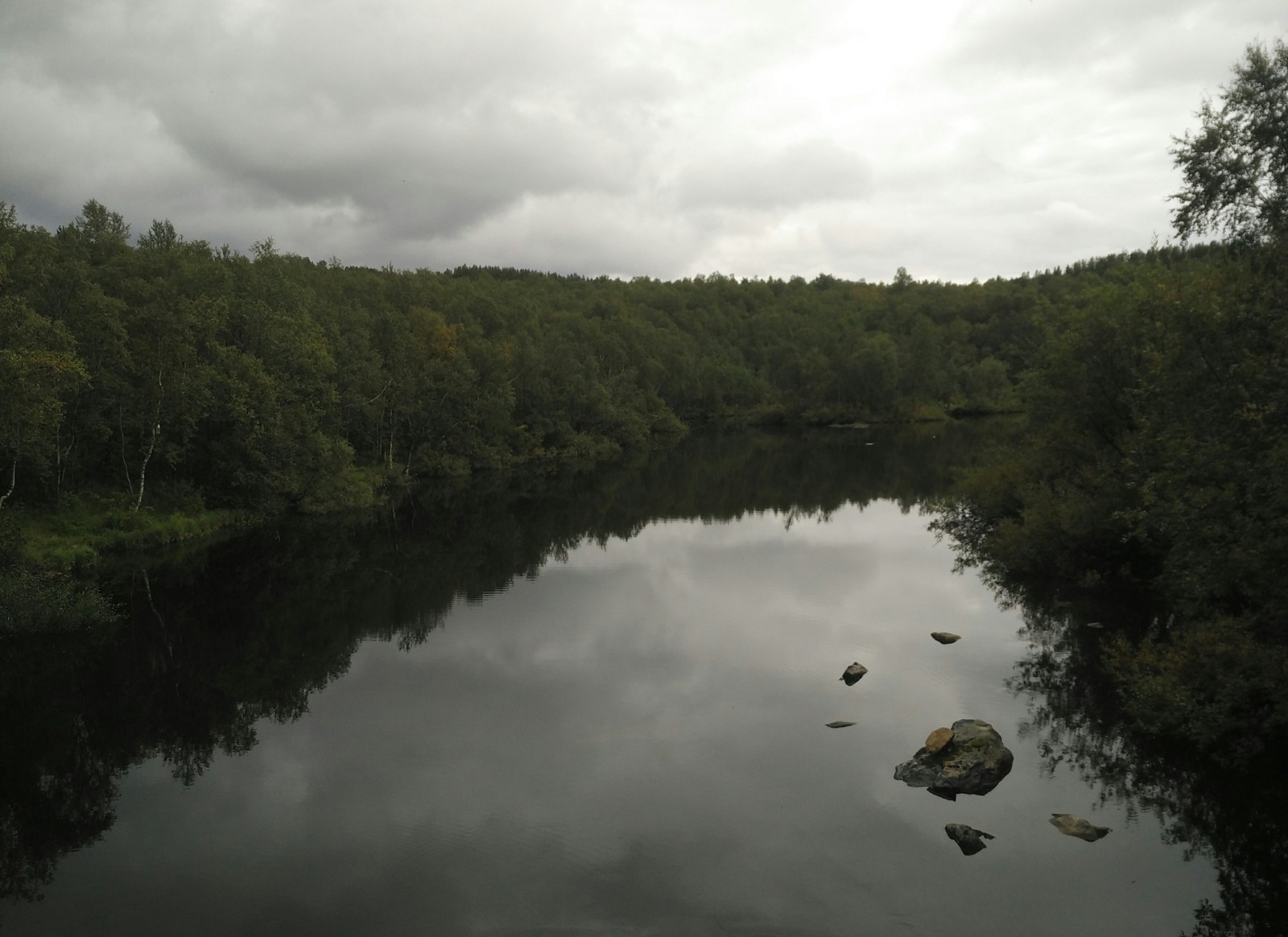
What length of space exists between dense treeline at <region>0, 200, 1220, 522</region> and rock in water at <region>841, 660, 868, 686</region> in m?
16.4

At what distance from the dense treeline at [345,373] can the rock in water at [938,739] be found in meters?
18.1

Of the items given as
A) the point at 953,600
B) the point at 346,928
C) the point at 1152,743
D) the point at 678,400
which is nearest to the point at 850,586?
the point at 953,600

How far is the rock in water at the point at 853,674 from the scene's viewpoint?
71.4ft

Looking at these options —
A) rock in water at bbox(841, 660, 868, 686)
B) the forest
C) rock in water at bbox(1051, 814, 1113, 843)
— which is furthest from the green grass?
rock in water at bbox(1051, 814, 1113, 843)

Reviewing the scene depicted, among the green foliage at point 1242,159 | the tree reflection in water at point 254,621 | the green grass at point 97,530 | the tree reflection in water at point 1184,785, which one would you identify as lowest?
the tree reflection in water at point 1184,785

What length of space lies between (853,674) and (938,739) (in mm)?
4681

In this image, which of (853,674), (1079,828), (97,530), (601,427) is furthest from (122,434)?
(601,427)

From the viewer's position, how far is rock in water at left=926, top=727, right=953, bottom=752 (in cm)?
1720

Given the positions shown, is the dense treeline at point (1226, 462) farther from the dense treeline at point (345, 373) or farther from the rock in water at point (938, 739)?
the dense treeline at point (345, 373)

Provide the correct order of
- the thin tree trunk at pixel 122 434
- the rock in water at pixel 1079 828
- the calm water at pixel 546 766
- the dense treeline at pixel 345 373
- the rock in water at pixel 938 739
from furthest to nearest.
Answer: the thin tree trunk at pixel 122 434
the dense treeline at pixel 345 373
the rock in water at pixel 938 739
the rock in water at pixel 1079 828
the calm water at pixel 546 766

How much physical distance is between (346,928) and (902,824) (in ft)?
30.5

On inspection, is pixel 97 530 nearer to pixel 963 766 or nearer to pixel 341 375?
pixel 341 375

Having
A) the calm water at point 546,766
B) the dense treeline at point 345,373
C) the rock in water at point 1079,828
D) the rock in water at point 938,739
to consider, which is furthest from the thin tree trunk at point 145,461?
the rock in water at point 1079,828

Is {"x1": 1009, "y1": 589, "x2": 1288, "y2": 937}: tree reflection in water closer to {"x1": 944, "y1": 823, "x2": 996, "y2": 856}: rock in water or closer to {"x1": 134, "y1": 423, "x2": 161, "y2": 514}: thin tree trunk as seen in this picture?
{"x1": 944, "y1": 823, "x2": 996, "y2": 856}: rock in water
